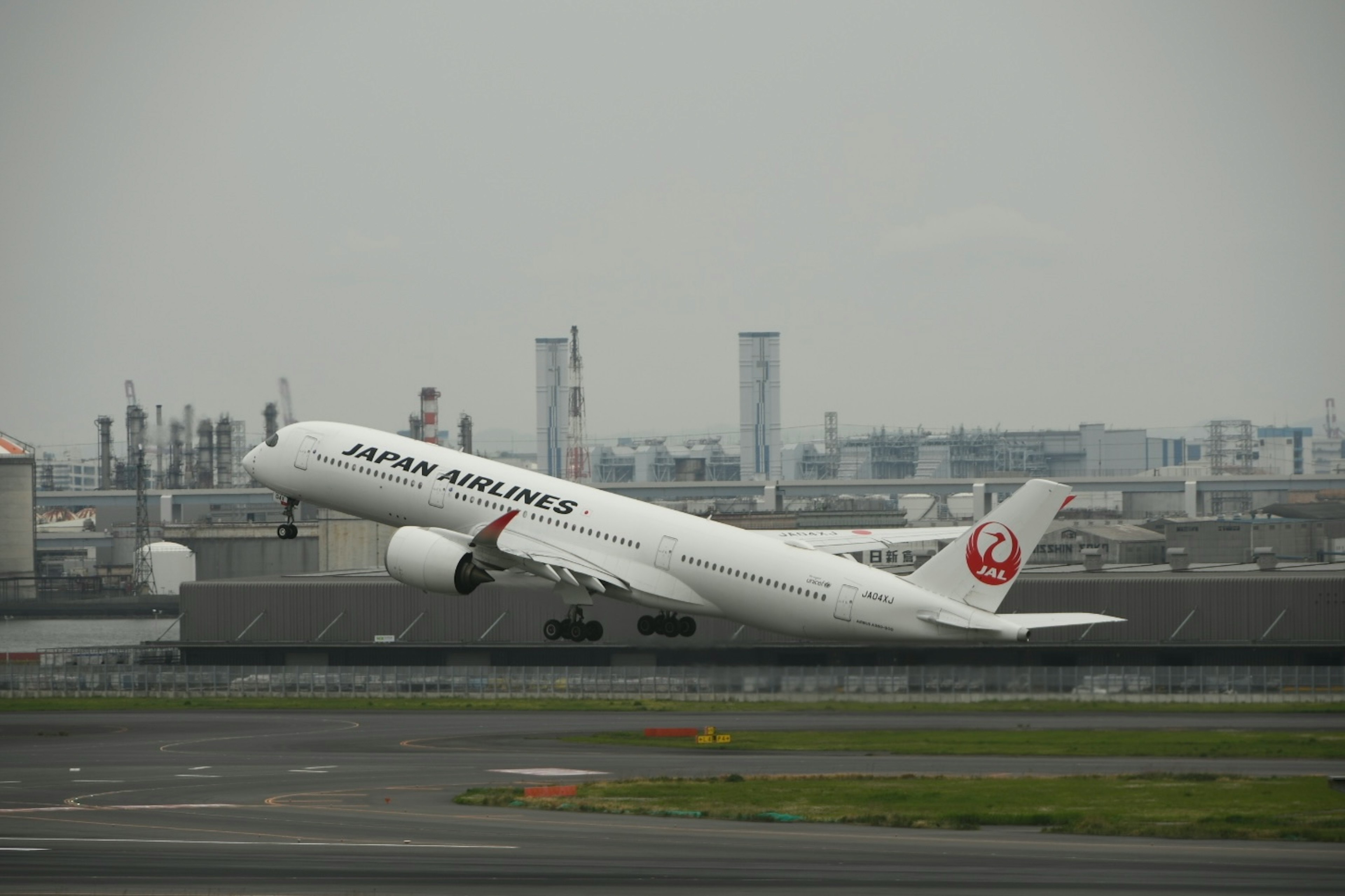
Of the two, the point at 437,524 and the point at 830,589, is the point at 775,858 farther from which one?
the point at 437,524

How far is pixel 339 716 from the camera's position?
3268 inches

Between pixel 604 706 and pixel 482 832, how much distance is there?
1531 inches

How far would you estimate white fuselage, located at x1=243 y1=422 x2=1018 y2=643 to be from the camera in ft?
212

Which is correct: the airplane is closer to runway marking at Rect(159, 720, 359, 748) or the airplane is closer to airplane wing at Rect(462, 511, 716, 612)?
airplane wing at Rect(462, 511, 716, 612)

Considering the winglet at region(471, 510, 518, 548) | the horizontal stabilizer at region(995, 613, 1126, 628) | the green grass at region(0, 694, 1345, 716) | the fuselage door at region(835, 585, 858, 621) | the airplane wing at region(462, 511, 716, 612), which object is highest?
the winglet at region(471, 510, 518, 548)

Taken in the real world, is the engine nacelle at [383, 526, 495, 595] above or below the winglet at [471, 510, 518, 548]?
below

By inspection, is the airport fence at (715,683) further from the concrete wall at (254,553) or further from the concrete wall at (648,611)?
the concrete wall at (254,553)

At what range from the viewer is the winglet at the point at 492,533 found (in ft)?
217

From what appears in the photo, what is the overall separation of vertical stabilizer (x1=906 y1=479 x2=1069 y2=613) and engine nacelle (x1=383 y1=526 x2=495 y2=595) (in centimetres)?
1664

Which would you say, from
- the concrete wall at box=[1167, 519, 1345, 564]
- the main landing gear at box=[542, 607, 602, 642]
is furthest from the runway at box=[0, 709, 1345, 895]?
the concrete wall at box=[1167, 519, 1345, 564]

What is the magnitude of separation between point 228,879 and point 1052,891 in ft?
59.8

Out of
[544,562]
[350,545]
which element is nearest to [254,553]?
[350,545]

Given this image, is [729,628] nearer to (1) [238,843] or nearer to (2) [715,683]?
(2) [715,683]

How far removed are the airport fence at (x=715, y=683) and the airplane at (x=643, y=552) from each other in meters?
12.3
